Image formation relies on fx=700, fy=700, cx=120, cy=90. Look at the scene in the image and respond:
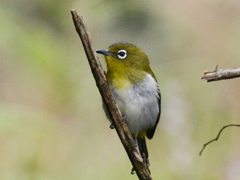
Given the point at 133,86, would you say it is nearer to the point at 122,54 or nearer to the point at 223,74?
the point at 122,54

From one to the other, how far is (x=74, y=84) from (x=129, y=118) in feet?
3.03

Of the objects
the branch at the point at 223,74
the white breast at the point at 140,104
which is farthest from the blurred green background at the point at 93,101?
the branch at the point at 223,74

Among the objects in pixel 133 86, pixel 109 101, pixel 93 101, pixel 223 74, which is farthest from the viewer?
pixel 93 101

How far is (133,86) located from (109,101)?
1209 millimetres

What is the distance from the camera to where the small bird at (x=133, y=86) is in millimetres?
5004

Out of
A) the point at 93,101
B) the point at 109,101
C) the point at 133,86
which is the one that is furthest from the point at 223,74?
the point at 93,101

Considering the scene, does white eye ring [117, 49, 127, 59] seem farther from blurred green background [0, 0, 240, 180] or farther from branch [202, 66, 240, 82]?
branch [202, 66, 240, 82]

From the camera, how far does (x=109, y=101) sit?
3895 millimetres

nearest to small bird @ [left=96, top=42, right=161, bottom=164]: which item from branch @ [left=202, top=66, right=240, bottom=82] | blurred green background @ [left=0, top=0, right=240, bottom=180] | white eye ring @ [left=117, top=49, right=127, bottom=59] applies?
white eye ring @ [left=117, top=49, right=127, bottom=59]

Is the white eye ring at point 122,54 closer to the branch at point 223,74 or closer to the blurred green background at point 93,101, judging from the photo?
the blurred green background at point 93,101

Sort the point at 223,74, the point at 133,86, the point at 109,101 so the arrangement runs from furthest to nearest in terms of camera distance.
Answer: the point at 133,86, the point at 109,101, the point at 223,74

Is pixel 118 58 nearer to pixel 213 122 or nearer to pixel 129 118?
pixel 129 118

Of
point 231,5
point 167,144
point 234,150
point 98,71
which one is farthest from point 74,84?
point 234,150

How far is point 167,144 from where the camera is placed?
248 inches
